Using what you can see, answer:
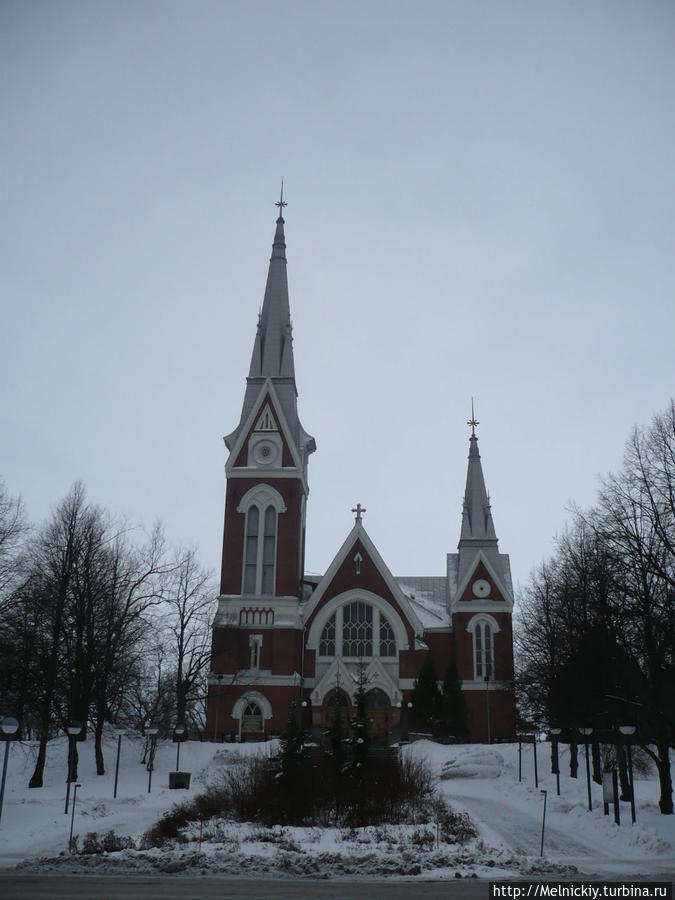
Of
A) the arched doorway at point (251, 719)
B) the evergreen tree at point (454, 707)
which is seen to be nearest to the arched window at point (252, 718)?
the arched doorway at point (251, 719)

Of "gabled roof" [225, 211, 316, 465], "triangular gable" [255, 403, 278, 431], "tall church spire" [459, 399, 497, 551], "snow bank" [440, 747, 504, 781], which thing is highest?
"gabled roof" [225, 211, 316, 465]

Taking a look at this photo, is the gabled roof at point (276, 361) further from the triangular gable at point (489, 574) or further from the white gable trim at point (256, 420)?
the triangular gable at point (489, 574)

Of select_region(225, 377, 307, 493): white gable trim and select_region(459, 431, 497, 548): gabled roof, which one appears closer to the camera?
select_region(225, 377, 307, 493): white gable trim

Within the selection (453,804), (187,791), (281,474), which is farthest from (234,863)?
(281,474)

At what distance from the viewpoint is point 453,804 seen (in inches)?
1133

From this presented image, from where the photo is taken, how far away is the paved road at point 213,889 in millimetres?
13586

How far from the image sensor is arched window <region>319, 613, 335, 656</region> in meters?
53.1

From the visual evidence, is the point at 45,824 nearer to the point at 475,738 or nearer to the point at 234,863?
the point at 234,863

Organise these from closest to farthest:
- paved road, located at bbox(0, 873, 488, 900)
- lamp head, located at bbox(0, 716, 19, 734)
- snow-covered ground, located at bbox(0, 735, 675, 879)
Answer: paved road, located at bbox(0, 873, 488, 900)
snow-covered ground, located at bbox(0, 735, 675, 879)
lamp head, located at bbox(0, 716, 19, 734)

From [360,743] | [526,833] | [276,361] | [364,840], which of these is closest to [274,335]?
[276,361]

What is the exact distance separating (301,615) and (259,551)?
4615 mm

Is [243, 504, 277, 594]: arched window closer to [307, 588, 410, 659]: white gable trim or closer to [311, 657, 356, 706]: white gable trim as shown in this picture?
[307, 588, 410, 659]: white gable trim

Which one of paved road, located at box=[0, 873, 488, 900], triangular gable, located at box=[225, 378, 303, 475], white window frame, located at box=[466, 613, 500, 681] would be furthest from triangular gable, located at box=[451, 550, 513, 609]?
paved road, located at box=[0, 873, 488, 900]

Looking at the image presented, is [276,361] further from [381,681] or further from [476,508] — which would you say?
[381,681]
